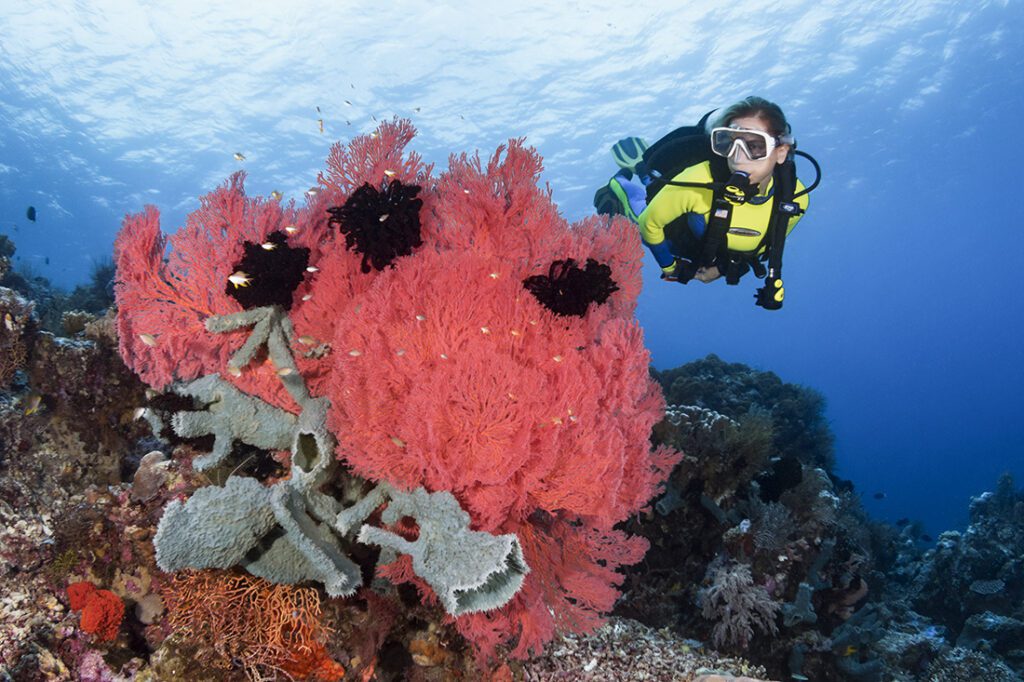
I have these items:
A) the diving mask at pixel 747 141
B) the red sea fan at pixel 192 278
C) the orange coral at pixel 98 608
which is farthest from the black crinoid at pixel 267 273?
the diving mask at pixel 747 141

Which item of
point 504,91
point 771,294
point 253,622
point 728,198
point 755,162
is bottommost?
point 253,622

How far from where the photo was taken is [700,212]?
21.3 feet

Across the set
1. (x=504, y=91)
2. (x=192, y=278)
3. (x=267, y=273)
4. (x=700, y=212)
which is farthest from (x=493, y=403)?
(x=504, y=91)

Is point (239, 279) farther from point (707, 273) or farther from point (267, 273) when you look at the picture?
point (707, 273)

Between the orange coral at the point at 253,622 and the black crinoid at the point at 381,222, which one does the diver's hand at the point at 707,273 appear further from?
the orange coral at the point at 253,622

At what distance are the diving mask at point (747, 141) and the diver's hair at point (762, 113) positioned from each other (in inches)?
3.7

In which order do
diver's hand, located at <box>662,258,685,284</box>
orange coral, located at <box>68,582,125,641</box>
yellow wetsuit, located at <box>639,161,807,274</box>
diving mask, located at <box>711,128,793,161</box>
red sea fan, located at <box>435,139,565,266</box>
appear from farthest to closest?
diver's hand, located at <box>662,258,685,284</box> → yellow wetsuit, located at <box>639,161,807,274</box> → diving mask, located at <box>711,128,793,161</box> → red sea fan, located at <box>435,139,565,266</box> → orange coral, located at <box>68,582,125,641</box>

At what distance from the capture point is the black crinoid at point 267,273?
3.77 meters

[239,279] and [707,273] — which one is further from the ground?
[707,273]

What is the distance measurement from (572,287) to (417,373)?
1204 mm

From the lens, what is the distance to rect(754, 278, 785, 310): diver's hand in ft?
20.8

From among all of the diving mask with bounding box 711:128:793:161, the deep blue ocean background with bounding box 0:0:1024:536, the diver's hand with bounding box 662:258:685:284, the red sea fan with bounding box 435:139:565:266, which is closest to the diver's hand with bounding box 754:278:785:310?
the diver's hand with bounding box 662:258:685:284

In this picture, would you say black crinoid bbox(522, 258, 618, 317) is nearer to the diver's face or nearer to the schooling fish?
the schooling fish

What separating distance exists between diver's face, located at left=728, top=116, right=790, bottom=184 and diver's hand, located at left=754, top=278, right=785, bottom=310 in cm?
125
